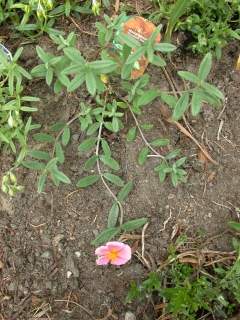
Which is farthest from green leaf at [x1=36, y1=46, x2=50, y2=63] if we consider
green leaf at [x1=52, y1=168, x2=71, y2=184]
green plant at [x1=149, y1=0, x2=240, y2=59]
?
green plant at [x1=149, y1=0, x2=240, y2=59]

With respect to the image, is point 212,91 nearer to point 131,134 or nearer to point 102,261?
point 131,134

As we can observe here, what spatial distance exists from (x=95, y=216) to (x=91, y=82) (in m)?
0.57

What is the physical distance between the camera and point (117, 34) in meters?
2.23

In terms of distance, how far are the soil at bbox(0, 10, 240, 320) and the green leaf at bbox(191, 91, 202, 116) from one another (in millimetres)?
312

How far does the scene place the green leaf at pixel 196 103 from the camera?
2.10 metres

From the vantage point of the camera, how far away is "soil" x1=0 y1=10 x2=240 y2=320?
2.27 m

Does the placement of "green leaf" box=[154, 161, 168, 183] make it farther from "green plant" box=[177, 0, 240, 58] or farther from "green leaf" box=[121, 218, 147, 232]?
"green plant" box=[177, 0, 240, 58]

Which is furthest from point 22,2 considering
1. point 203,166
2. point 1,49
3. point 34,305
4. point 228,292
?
point 228,292

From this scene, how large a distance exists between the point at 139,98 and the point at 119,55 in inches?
9.6

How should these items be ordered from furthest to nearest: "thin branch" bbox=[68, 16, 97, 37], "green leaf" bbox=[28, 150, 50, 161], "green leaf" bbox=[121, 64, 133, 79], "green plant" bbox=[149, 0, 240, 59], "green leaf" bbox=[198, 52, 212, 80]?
"thin branch" bbox=[68, 16, 97, 37]
"green plant" bbox=[149, 0, 240, 59]
"green leaf" bbox=[28, 150, 50, 161]
"green leaf" bbox=[121, 64, 133, 79]
"green leaf" bbox=[198, 52, 212, 80]

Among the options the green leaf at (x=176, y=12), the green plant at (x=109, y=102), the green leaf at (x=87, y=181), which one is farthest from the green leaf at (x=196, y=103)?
the green leaf at (x=87, y=181)

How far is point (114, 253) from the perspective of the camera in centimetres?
219

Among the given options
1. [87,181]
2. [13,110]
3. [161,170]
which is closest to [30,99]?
[13,110]

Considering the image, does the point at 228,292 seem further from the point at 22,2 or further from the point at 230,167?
the point at 22,2
